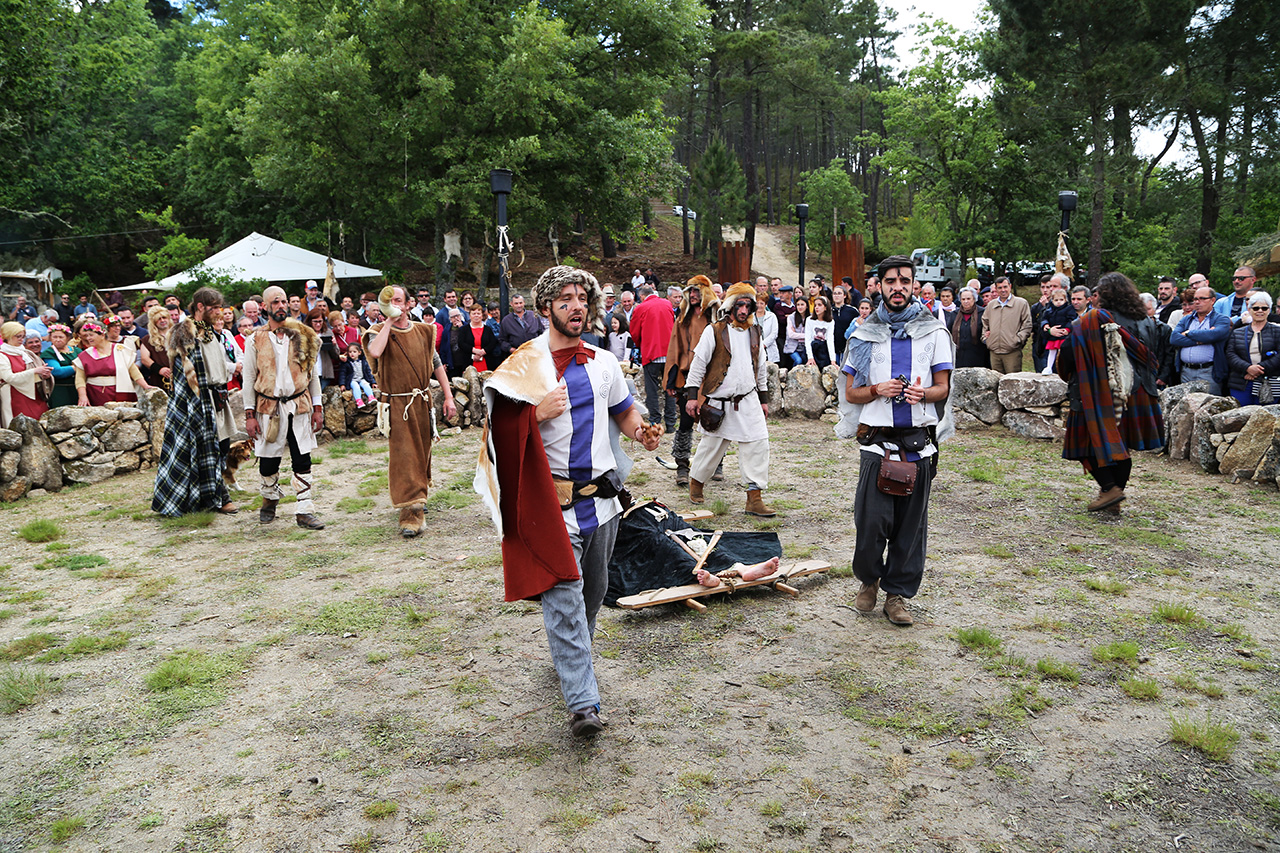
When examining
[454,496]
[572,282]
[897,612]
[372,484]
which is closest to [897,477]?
[897,612]

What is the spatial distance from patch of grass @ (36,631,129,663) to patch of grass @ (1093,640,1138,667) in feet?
17.2

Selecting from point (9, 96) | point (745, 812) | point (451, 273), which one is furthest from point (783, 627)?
point (9, 96)

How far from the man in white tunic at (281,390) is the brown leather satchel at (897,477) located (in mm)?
4748

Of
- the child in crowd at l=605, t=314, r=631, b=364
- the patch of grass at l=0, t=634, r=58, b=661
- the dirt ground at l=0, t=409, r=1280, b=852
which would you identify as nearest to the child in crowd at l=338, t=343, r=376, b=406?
the child in crowd at l=605, t=314, r=631, b=364

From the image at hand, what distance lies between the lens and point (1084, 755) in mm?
3422

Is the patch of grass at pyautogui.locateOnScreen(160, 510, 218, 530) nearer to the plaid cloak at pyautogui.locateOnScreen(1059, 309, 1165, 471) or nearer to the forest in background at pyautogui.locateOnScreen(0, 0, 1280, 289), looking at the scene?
the plaid cloak at pyautogui.locateOnScreen(1059, 309, 1165, 471)

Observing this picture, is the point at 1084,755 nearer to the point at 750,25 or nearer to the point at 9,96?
the point at 9,96

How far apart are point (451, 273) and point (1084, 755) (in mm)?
22429

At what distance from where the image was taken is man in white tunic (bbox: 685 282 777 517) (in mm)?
7172

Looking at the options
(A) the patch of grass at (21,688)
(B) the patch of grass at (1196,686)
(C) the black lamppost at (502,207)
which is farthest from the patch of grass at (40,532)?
(B) the patch of grass at (1196,686)

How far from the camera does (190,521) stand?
7488 mm

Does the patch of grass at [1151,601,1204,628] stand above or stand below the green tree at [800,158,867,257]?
below

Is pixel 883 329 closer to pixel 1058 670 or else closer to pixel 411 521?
pixel 1058 670

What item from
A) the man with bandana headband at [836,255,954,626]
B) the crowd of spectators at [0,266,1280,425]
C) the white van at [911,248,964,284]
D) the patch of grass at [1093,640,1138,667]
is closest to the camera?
the patch of grass at [1093,640,1138,667]
